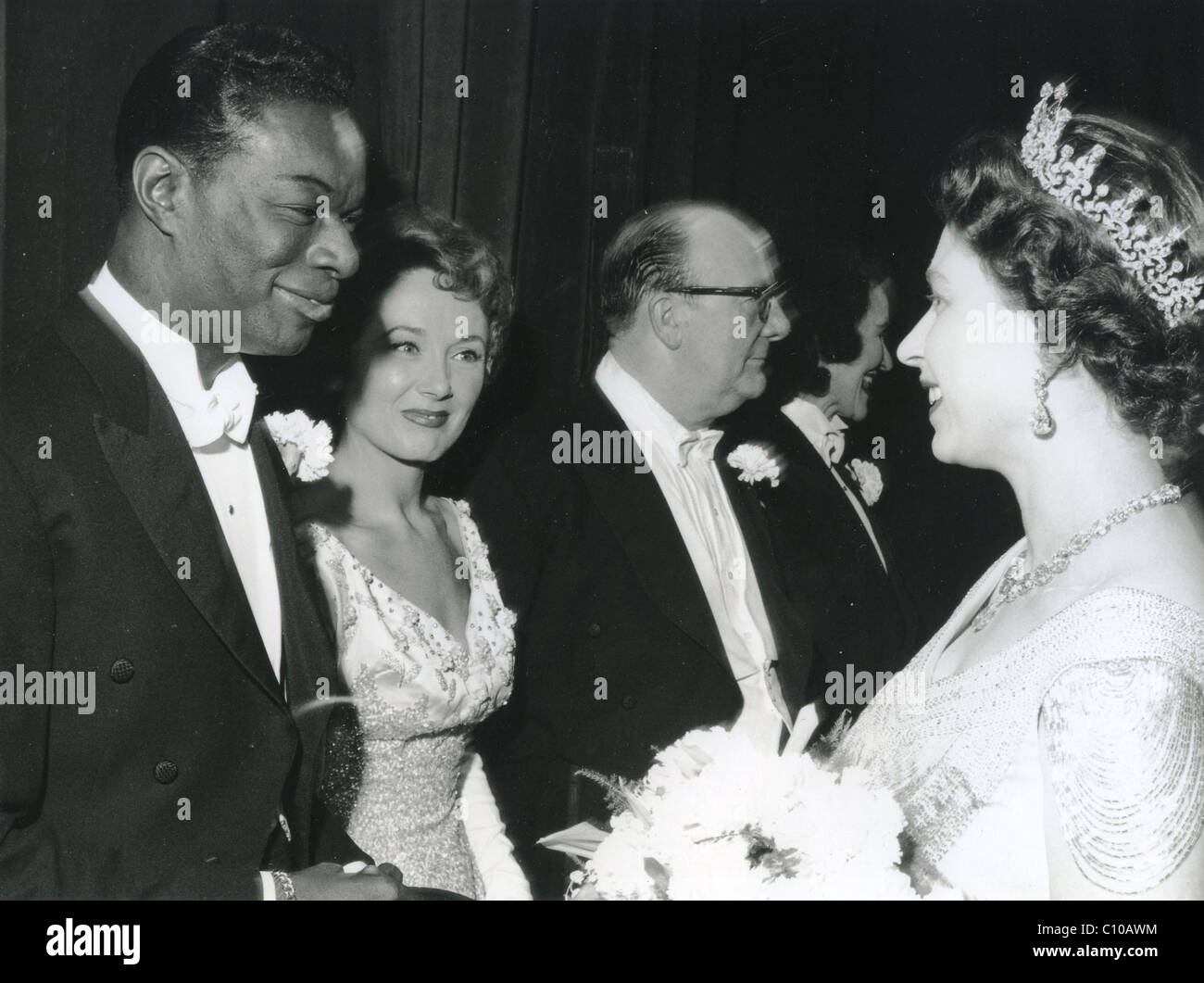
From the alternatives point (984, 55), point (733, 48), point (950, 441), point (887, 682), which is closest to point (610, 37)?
point (733, 48)

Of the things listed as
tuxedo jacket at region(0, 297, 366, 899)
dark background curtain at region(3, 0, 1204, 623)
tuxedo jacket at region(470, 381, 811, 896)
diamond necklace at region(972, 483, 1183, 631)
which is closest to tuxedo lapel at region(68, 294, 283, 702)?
tuxedo jacket at region(0, 297, 366, 899)

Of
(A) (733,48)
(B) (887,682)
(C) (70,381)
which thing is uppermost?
(A) (733,48)

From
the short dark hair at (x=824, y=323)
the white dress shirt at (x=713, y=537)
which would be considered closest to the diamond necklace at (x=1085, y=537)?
the white dress shirt at (x=713, y=537)

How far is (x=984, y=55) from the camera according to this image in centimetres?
210

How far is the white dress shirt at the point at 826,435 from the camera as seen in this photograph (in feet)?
6.97

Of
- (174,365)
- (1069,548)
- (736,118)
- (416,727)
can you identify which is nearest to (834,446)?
(1069,548)

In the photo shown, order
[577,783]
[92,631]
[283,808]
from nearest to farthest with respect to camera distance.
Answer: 1. [92,631]
2. [283,808]
3. [577,783]

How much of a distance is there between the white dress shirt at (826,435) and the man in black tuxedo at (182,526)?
0.78 metres

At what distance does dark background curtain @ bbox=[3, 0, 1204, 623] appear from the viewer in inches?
77.4

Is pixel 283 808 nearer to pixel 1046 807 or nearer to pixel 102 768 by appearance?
pixel 102 768

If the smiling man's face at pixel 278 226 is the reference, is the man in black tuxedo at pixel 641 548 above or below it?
below

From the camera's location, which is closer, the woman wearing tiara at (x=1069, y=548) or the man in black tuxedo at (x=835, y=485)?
the woman wearing tiara at (x=1069, y=548)

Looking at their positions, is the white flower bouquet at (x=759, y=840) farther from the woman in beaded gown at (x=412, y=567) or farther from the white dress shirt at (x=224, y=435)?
the white dress shirt at (x=224, y=435)

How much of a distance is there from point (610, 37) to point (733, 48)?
8.1 inches
